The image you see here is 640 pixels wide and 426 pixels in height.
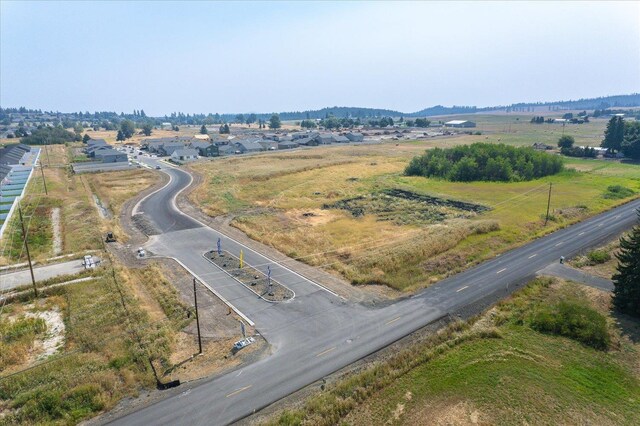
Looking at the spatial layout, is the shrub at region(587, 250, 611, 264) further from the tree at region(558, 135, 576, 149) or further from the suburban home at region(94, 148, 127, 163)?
the suburban home at region(94, 148, 127, 163)

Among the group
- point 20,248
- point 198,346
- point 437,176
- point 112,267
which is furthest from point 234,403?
point 437,176

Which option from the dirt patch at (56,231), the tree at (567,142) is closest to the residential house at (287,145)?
the tree at (567,142)

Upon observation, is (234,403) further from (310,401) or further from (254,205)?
(254,205)

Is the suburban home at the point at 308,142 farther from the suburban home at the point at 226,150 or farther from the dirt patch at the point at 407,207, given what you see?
the dirt patch at the point at 407,207

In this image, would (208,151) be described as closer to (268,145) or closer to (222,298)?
(268,145)

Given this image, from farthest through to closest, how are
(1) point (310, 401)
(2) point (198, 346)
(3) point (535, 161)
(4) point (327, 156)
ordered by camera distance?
(4) point (327, 156) < (3) point (535, 161) < (2) point (198, 346) < (1) point (310, 401)
